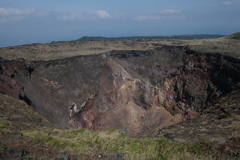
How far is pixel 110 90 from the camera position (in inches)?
1209

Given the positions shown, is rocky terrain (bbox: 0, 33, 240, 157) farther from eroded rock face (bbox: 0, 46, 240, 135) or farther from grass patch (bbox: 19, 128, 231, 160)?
grass patch (bbox: 19, 128, 231, 160)

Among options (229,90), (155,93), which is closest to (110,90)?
(155,93)

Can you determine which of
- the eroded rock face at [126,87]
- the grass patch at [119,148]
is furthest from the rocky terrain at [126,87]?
the grass patch at [119,148]

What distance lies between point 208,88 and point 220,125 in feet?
40.6

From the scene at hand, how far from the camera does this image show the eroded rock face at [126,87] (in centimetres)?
2615

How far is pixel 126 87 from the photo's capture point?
30875 mm

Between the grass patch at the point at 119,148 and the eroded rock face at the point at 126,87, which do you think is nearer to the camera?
the grass patch at the point at 119,148

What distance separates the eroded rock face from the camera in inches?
1029

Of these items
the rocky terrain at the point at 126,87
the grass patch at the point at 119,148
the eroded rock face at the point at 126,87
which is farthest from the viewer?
the eroded rock face at the point at 126,87

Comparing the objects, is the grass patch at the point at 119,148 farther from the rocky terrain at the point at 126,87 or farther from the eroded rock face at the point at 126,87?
the eroded rock face at the point at 126,87

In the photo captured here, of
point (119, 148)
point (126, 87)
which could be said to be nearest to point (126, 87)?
point (126, 87)

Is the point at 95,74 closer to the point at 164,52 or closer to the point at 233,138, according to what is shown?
the point at 164,52

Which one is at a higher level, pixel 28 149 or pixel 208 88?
pixel 28 149

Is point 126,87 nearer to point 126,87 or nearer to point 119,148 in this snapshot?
point 126,87
